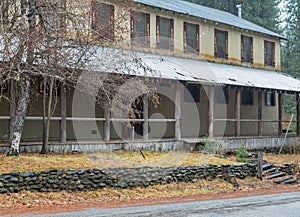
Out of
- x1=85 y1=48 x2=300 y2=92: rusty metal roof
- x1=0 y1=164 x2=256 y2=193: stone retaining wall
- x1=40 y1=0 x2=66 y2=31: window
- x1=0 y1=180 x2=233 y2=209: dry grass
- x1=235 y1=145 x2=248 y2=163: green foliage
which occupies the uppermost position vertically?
x1=40 y1=0 x2=66 y2=31: window

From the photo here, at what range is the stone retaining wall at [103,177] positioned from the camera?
13.1 meters

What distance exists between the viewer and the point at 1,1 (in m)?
14.4

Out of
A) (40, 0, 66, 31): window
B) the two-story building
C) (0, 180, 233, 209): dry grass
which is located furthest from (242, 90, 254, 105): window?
(40, 0, 66, 31): window

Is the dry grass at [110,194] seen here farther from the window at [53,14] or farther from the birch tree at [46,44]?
the window at [53,14]

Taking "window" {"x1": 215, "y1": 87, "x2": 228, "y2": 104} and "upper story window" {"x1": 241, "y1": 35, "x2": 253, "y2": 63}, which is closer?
"window" {"x1": 215, "y1": 87, "x2": 228, "y2": 104}

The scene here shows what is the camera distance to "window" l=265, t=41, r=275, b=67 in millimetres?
30656

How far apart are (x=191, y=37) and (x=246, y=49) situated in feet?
16.3

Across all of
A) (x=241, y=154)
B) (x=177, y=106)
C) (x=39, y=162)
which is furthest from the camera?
(x=241, y=154)

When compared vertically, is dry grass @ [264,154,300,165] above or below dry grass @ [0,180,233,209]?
above

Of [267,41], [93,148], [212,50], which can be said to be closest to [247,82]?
[212,50]

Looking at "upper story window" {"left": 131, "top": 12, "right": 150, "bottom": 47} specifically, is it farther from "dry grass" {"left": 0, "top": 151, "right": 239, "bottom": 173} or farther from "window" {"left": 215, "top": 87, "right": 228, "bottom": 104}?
"dry grass" {"left": 0, "top": 151, "right": 239, "bottom": 173}

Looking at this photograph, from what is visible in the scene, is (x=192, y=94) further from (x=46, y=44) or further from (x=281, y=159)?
(x=46, y=44)

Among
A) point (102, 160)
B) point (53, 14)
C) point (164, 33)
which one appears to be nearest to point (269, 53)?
point (164, 33)

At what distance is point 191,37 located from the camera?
85.0ft
